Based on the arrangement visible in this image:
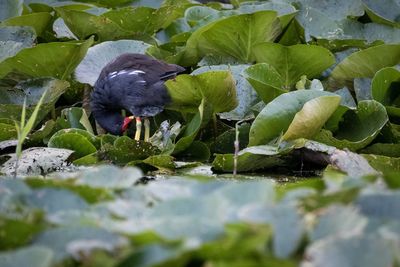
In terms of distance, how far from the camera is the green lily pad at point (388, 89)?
4273mm

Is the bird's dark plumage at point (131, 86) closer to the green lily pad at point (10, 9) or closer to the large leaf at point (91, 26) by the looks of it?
the large leaf at point (91, 26)

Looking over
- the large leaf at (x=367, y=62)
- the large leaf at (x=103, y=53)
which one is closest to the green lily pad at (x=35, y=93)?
the large leaf at (x=103, y=53)

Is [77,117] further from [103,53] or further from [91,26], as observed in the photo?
[91,26]

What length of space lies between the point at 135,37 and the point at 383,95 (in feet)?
5.02

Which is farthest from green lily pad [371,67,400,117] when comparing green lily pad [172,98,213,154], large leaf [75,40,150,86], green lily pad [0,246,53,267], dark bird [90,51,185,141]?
green lily pad [0,246,53,267]

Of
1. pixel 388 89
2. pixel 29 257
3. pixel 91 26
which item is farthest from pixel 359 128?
pixel 29 257

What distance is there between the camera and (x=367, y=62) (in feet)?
14.8

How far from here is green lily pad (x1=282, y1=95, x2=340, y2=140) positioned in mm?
3832

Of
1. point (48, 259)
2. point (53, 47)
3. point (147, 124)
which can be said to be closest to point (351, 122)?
point (147, 124)

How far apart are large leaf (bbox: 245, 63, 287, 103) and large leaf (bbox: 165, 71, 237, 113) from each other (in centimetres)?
13

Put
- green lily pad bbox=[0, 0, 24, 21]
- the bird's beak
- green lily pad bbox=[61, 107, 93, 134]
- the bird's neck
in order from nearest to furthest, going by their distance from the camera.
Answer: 1. green lily pad bbox=[61, 107, 93, 134]
2. the bird's neck
3. the bird's beak
4. green lily pad bbox=[0, 0, 24, 21]

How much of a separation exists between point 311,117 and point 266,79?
46 centimetres

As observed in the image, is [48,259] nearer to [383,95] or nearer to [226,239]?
[226,239]

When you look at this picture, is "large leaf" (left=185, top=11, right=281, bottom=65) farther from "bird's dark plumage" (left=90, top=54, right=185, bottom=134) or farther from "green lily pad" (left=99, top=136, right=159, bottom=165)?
"green lily pad" (left=99, top=136, right=159, bottom=165)
